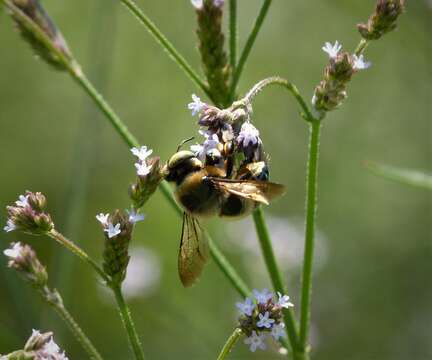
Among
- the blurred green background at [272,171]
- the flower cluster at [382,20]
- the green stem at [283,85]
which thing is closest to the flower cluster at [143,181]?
the green stem at [283,85]

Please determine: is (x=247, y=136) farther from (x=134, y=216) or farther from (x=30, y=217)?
(x=30, y=217)

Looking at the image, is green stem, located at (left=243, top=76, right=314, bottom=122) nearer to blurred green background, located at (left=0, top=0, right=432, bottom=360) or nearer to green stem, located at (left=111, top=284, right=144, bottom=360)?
green stem, located at (left=111, top=284, right=144, bottom=360)

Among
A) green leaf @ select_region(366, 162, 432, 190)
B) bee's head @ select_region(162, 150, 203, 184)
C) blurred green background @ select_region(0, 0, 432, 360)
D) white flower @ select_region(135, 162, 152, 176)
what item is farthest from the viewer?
blurred green background @ select_region(0, 0, 432, 360)

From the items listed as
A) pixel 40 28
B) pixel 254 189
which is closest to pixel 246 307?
pixel 254 189

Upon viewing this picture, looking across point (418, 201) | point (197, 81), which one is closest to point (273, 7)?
point (418, 201)

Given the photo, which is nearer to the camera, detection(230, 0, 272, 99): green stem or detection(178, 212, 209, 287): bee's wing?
detection(178, 212, 209, 287): bee's wing

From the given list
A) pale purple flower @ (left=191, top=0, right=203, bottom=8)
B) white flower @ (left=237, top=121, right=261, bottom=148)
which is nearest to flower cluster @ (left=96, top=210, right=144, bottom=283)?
white flower @ (left=237, top=121, right=261, bottom=148)
